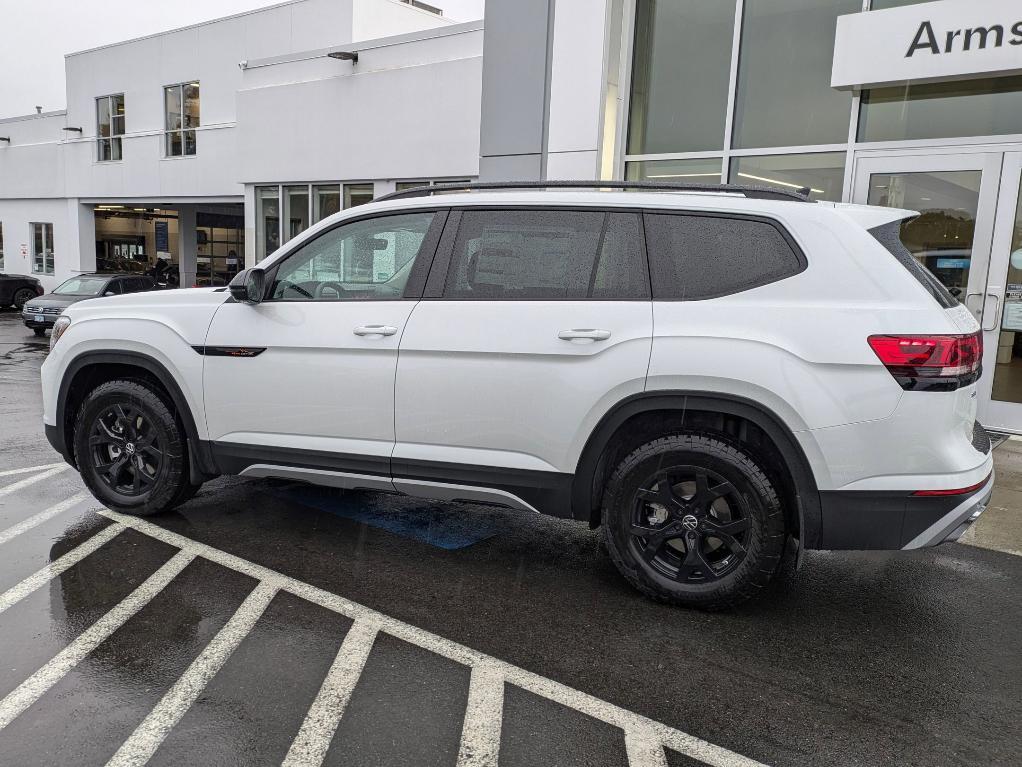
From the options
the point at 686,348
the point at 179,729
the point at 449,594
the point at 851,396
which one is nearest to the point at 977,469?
the point at 851,396

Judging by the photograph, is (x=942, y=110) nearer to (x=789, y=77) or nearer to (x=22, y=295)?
(x=789, y=77)

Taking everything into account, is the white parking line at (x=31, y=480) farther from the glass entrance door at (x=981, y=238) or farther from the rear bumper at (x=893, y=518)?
the glass entrance door at (x=981, y=238)

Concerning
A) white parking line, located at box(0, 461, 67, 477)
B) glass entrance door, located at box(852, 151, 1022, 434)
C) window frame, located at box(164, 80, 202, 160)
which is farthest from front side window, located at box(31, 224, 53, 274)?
glass entrance door, located at box(852, 151, 1022, 434)

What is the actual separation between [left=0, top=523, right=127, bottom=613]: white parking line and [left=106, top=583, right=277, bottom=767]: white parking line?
3.49 feet

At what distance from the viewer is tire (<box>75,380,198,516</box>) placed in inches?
188

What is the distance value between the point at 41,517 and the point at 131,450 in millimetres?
723

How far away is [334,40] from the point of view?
20516 mm

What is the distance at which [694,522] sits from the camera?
146 inches

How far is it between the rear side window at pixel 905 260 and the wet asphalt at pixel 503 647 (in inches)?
60.1

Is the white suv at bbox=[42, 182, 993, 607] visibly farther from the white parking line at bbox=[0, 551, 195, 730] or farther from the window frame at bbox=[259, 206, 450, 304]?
the white parking line at bbox=[0, 551, 195, 730]

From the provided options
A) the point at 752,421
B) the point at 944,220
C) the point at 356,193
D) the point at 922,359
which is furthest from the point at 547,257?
the point at 356,193

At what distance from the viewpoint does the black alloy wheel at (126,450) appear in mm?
4848

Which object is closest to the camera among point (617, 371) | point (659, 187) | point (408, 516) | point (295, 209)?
point (617, 371)

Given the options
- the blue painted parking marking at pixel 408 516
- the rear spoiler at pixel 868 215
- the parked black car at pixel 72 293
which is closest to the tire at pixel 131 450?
the blue painted parking marking at pixel 408 516
